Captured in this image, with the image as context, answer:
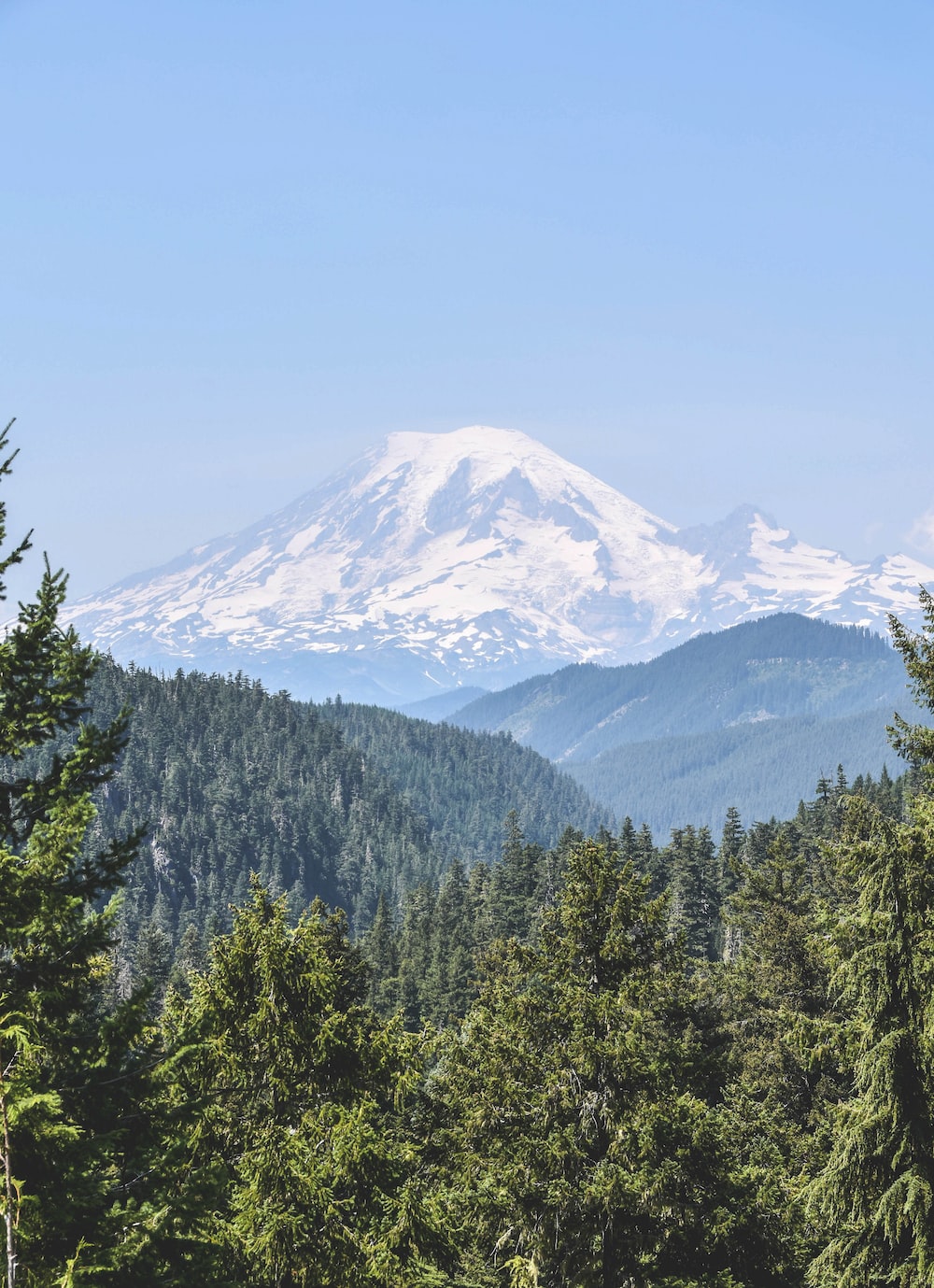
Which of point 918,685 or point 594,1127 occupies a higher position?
point 918,685

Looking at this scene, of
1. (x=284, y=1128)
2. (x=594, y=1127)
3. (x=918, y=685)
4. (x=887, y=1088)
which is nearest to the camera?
(x=284, y=1128)

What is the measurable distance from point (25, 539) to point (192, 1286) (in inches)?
314

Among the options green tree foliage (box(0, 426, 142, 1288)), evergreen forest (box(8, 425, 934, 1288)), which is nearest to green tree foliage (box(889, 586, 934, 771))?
evergreen forest (box(8, 425, 934, 1288))

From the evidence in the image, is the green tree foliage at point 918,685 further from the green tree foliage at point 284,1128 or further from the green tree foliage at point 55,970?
the green tree foliage at point 55,970

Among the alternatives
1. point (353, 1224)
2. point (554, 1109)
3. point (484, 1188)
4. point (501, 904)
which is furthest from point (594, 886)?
point (501, 904)

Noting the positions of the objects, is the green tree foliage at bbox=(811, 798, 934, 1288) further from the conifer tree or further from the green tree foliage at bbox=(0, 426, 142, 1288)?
the green tree foliage at bbox=(0, 426, 142, 1288)

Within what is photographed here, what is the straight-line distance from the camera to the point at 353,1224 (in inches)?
595

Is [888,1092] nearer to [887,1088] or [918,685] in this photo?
[887,1088]

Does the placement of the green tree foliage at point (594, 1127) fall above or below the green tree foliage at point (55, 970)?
below

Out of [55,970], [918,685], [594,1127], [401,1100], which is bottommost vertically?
[594,1127]

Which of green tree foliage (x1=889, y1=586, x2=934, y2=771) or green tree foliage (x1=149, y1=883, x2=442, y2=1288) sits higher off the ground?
green tree foliage (x1=889, y1=586, x2=934, y2=771)

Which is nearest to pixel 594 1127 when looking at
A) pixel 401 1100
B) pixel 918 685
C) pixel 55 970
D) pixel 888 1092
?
pixel 401 1100

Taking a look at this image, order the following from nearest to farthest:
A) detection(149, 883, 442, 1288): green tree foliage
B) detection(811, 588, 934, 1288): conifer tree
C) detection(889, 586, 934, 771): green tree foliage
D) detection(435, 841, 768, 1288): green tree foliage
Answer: detection(149, 883, 442, 1288): green tree foliage → detection(811, 588, 934, 1288): conifer tree → detection(435, 841, 768, 1288): green tree foliage → detection(889, 586, 934, 771): green tree foliage

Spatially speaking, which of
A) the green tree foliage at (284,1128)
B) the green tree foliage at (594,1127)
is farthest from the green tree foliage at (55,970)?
the green tree foliage at (594,1127)
